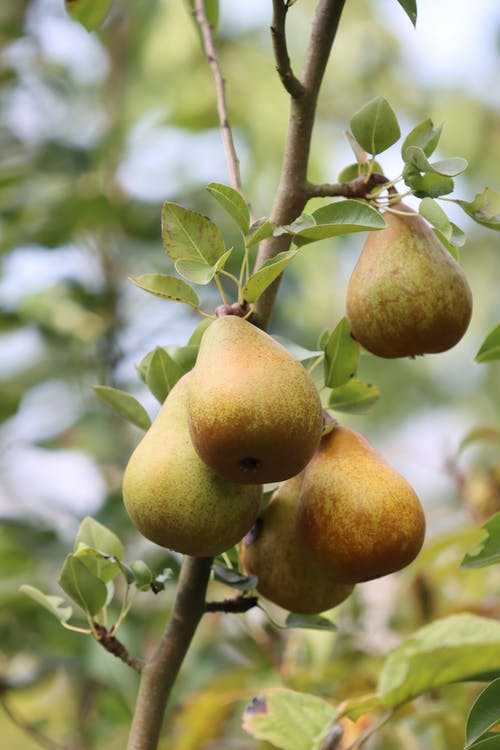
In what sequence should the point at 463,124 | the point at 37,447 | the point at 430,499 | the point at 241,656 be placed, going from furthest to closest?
the point at 430,499
the point at 463,124
the point at 37,447
the point at 241,656

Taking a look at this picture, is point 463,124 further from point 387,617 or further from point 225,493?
point 225,493

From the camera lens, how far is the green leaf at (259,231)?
581mm

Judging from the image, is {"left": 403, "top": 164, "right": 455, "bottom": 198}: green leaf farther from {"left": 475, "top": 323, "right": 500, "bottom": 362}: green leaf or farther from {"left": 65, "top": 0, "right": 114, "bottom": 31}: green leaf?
{"left": 65, "top": 0, "right": 114, "bottom": 31}: green leaf

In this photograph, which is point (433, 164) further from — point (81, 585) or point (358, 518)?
point (81, 585)

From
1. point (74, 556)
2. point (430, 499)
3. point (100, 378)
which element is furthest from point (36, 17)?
point (430, 499)

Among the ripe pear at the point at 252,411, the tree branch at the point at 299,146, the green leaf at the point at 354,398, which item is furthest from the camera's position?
the green leaf at the point at 354,398

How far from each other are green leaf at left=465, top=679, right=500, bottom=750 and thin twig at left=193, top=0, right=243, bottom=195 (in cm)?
40

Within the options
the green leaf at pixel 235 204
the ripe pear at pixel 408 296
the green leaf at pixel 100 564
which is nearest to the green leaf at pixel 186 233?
the green leaf at pixel 235 204

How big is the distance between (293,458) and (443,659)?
0.95 feet

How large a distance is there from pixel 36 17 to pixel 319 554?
5.21 ft

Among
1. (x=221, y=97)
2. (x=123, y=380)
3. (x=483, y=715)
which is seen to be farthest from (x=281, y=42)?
(x=123, y=380)

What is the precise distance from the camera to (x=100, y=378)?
170 cm

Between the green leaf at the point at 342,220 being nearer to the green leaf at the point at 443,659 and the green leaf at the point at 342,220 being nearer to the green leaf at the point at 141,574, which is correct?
the green leaf at the point at 141,574

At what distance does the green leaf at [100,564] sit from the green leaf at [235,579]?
0.24 ft
